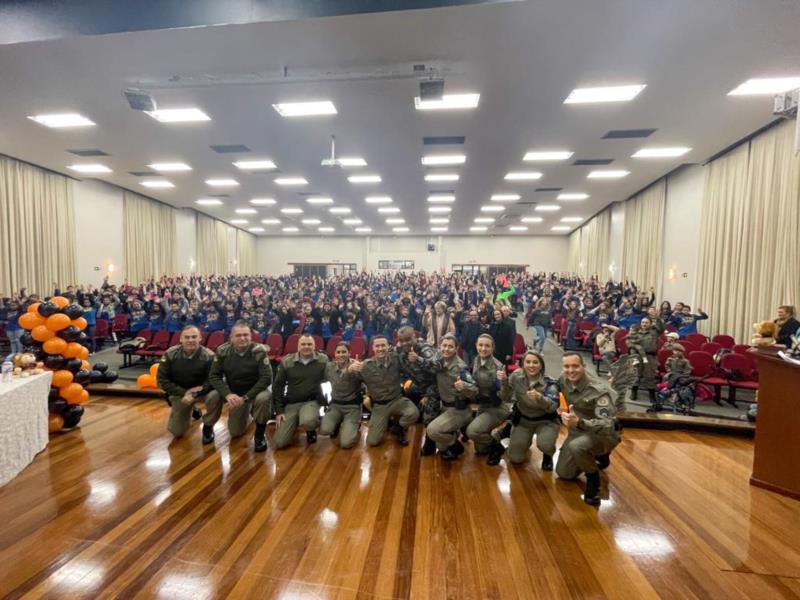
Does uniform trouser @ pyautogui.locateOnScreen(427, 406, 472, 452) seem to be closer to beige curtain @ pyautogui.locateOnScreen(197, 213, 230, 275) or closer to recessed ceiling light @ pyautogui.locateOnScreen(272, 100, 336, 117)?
recessed ceiling light @ pyautogui.locateOnScreen(272, 100, 336, 117)

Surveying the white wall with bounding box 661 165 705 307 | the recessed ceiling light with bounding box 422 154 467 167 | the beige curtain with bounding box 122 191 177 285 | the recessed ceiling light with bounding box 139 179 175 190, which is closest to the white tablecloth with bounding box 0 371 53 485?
the recessed ceiling light with bounding box 422 154 467 167

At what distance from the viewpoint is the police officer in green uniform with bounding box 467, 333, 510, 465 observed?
11.8ft

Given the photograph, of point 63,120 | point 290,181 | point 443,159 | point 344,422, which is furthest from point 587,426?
point 290,181

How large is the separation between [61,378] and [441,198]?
1150 cm

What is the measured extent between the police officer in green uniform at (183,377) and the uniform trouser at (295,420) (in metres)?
0.92

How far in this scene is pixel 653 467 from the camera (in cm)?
345

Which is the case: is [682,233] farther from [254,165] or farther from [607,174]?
[254,165]

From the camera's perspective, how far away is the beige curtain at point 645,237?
1123cm

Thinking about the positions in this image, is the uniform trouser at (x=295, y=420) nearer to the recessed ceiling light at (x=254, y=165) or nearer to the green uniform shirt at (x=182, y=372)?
the green uniform shirt at (x=182, y=372)

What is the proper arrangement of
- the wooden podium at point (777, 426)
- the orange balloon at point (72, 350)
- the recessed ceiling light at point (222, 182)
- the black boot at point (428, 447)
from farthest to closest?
the recessed ceiling light at point (222, 182) → the orange balloon at point (72, 350) → the black boot at point (428, 447) → the wooden podium at point (777, 426)

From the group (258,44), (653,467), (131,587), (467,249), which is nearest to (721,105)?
(653,467)

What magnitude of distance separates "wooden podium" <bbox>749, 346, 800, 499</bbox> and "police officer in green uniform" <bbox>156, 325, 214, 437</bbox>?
16.7 feet

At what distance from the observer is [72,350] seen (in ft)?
13.9

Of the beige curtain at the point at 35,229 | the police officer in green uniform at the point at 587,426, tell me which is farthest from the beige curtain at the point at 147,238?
the police officer in green uniform at the point at 587,426
